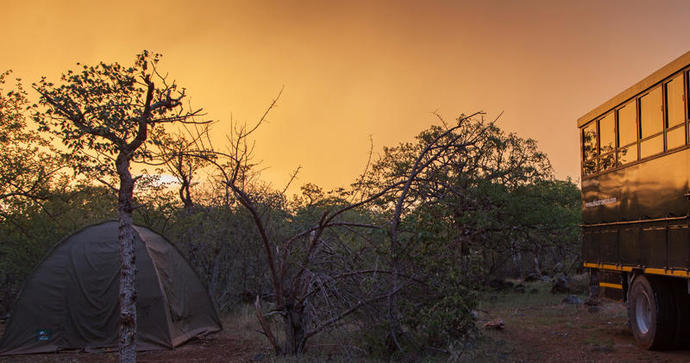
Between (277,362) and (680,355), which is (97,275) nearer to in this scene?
(277,362)

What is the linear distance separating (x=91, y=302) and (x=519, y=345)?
844 centimetres

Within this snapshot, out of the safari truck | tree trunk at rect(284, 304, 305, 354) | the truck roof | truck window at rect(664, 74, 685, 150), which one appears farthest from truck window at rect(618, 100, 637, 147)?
tree trunk at rect(284, 304, 305, 354)

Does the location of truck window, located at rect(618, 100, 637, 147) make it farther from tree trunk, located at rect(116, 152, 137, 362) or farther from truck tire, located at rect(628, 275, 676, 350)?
tree trunk, located at rect(116, 152, 137, 362)

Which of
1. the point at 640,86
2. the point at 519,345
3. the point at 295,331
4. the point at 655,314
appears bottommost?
the point at 519,345

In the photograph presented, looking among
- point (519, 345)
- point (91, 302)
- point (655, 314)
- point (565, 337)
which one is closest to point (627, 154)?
point (655, 314)

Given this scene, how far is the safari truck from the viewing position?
26.6 feet

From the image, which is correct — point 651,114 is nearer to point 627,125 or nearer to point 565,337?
point 627,125

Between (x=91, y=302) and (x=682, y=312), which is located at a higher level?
(x=682, y=312)

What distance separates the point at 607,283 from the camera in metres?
11.1

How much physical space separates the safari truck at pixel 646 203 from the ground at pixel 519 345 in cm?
72

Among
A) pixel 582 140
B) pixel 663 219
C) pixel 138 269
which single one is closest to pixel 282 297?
pixel 138 269

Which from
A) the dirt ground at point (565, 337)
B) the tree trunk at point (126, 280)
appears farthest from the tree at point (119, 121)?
the dirt ground at point (565, 337)

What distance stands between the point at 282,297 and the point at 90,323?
4649mm

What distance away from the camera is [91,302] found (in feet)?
37.1
